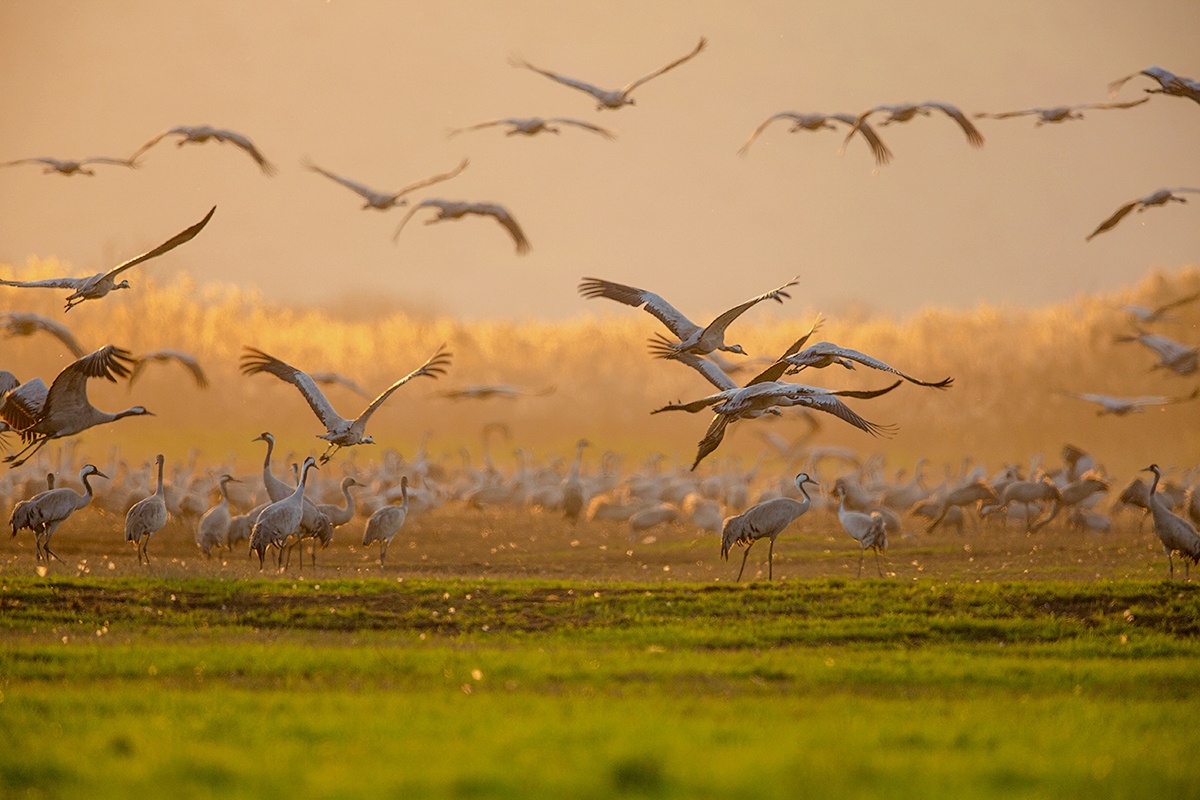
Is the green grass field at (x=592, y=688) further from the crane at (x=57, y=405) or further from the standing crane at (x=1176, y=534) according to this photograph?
the crane at (x=57, y=405)

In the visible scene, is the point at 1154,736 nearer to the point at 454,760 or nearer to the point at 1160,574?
the point at 454,760

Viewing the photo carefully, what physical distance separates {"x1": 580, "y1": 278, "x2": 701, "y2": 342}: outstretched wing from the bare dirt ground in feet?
12.9

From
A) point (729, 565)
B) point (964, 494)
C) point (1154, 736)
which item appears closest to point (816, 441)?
point (964, 494)

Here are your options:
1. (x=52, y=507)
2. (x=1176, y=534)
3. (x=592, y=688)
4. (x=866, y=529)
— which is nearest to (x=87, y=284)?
(x=52, y=507)

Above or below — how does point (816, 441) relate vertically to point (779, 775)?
above

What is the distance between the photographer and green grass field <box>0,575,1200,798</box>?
8570 mm

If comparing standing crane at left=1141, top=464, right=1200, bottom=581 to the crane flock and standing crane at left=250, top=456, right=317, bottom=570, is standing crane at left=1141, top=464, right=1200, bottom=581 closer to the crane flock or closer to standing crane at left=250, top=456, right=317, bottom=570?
the crane flock

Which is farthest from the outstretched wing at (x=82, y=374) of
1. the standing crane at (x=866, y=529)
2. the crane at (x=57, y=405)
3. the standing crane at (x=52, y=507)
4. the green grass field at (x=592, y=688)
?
the standing crane at (x=866, y=529)

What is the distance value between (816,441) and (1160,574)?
4278 cm

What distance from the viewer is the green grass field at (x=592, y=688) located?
857 centimetres

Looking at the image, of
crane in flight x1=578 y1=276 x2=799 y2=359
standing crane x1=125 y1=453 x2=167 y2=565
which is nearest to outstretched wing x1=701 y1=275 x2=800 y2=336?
crane in flight x1=578 y1=276 x2=799 y2=359

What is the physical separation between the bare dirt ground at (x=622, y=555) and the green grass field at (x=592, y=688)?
289 centimetres

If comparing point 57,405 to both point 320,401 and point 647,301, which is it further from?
point 647,301

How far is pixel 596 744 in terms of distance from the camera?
9328 mm
